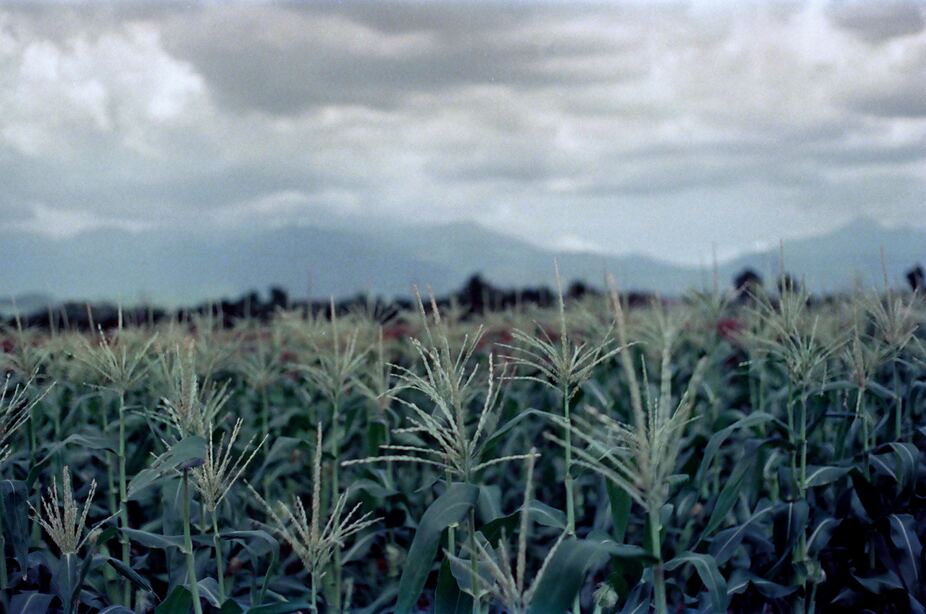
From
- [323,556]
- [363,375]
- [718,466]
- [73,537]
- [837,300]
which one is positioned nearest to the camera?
[323,556]

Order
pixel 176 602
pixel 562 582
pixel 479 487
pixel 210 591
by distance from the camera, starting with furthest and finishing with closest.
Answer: pixel 210 591, pixel 176 602, pixel 479 487, pixel 562 582

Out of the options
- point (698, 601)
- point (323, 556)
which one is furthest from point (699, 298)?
point (323, 556)

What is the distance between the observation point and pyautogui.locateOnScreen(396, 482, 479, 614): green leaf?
3223 millimetres

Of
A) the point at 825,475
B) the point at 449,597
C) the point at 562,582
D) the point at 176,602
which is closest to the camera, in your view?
the point at 562,582

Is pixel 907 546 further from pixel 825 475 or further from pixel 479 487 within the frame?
pixel 479 487

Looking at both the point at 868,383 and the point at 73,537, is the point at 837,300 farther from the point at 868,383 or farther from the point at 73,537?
the point at 73,537

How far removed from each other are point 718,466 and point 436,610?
144 inches

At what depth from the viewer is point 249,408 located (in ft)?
26.9

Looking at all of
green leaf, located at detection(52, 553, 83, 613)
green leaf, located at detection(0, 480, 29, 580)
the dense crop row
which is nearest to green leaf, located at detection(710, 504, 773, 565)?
the dense crop row

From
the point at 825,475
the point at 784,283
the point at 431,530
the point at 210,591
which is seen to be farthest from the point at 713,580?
the point at 210,591

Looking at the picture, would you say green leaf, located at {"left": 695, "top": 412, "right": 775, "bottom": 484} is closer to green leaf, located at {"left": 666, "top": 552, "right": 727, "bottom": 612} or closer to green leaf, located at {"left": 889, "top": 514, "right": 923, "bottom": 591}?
green leaf, located at {"left": 666, "top": 552, "right": 727, "bottom": 612}

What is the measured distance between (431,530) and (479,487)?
241 mm

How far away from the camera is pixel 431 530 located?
10.6 ft

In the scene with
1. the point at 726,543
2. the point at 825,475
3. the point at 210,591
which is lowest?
the point at 726,543
